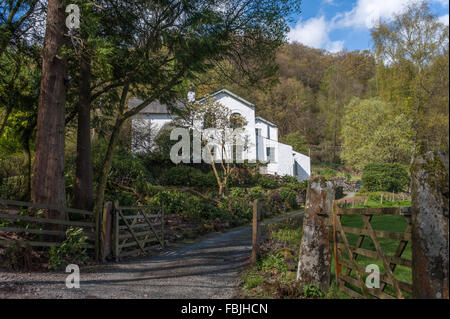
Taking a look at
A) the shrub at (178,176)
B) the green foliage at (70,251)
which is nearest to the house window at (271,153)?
the shrub at (178,176)

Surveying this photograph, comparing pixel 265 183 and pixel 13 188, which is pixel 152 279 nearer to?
pixel 13 188

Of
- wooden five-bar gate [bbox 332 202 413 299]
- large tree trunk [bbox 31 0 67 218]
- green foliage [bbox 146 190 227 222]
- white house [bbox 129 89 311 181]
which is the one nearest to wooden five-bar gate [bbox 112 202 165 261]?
large tree trunk [bbox 31 0 67 218]

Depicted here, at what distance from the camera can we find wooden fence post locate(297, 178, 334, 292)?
216 inches

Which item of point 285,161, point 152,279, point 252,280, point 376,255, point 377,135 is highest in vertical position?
point 377,135

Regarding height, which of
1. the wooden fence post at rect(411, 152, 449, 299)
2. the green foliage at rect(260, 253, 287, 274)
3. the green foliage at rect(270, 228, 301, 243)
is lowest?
the green foliage at rect(260, 253, 287, 274)

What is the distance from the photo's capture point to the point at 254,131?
101 ft

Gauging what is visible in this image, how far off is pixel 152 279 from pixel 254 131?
24.5 m

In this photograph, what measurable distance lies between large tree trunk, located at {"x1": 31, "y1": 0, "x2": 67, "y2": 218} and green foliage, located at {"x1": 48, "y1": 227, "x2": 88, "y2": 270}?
667 millimetres

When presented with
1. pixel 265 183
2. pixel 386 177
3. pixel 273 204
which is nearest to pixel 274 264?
pixel 273 204

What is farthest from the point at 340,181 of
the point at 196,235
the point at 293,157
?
the point at 196,235

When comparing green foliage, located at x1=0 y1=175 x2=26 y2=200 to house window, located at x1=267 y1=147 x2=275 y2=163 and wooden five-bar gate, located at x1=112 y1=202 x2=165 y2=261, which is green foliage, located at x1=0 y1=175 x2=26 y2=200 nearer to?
wooden five-bar gate, located at x1=112 y1=202 x2=165 y2=261

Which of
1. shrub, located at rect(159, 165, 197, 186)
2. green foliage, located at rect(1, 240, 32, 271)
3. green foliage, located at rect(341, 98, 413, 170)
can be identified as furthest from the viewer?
green foliage, located at rect(341, 98, 413, 170)

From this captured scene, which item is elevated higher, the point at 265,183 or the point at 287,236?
the point at 265,183
